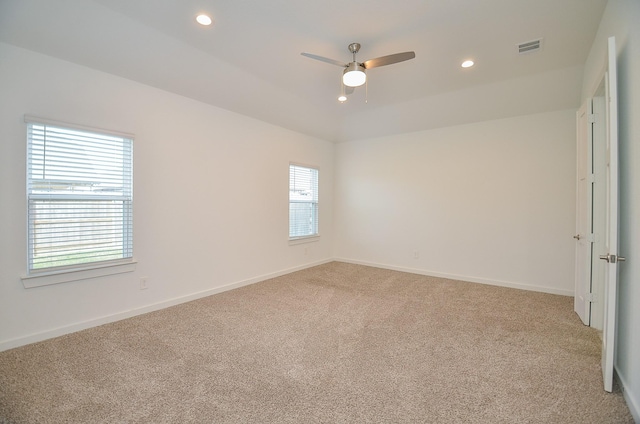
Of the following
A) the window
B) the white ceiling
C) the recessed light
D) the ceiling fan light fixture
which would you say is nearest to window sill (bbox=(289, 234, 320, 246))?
the window

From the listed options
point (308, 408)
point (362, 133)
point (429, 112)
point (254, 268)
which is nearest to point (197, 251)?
point (254, 268)

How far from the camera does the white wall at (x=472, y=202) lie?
405 centimetres

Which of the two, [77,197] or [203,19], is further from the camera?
[77,197]

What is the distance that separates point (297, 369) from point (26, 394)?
1839mm

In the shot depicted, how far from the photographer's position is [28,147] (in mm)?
2479

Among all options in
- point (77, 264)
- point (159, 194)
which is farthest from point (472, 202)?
point (77, 264)

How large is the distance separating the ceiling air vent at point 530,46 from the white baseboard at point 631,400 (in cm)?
305

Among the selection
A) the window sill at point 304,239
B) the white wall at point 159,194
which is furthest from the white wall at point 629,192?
the window sill at point 304,239

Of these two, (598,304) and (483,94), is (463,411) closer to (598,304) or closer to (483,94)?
(598,304)

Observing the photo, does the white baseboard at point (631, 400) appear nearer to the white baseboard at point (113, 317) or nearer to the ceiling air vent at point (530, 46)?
the ceiling air vent at point (530, 46)

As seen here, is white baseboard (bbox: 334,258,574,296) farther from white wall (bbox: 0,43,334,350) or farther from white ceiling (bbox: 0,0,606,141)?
white ceiling (bbox: 0,0,606,141)

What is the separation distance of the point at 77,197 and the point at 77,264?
690 millimetres

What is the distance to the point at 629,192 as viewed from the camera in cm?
181

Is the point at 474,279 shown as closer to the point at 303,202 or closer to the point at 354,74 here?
the point at 303,202
